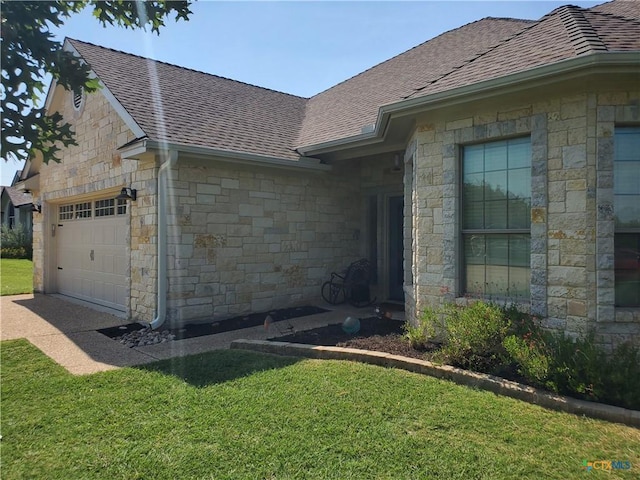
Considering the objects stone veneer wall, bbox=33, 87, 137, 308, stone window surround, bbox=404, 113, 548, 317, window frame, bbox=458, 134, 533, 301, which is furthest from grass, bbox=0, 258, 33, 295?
window frame, bbox=458, 134, 533, 301

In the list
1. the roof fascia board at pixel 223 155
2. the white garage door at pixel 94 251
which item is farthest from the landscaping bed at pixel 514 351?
the white garage door at pixel 94 251

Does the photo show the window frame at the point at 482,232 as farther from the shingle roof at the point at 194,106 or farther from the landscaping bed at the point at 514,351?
the shingle roof at the point at 194,106

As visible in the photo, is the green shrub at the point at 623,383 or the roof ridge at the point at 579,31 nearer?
the green shrub at the point at 623,383

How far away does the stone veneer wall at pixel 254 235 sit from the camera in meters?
7.58

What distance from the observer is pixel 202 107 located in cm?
959

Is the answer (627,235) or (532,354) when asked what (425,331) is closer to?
(532,354)

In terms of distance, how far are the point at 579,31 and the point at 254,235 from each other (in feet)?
20.8

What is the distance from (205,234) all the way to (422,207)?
13.6 ft

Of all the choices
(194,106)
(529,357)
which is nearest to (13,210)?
(194,106)

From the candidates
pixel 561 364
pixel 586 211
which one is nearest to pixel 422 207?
pixel 586 211

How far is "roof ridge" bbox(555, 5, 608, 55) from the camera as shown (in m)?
4.43

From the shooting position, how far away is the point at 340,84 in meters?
13.6

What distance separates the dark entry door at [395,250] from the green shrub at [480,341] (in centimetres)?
480

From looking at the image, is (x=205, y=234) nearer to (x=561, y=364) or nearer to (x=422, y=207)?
(x=422, y=207)
